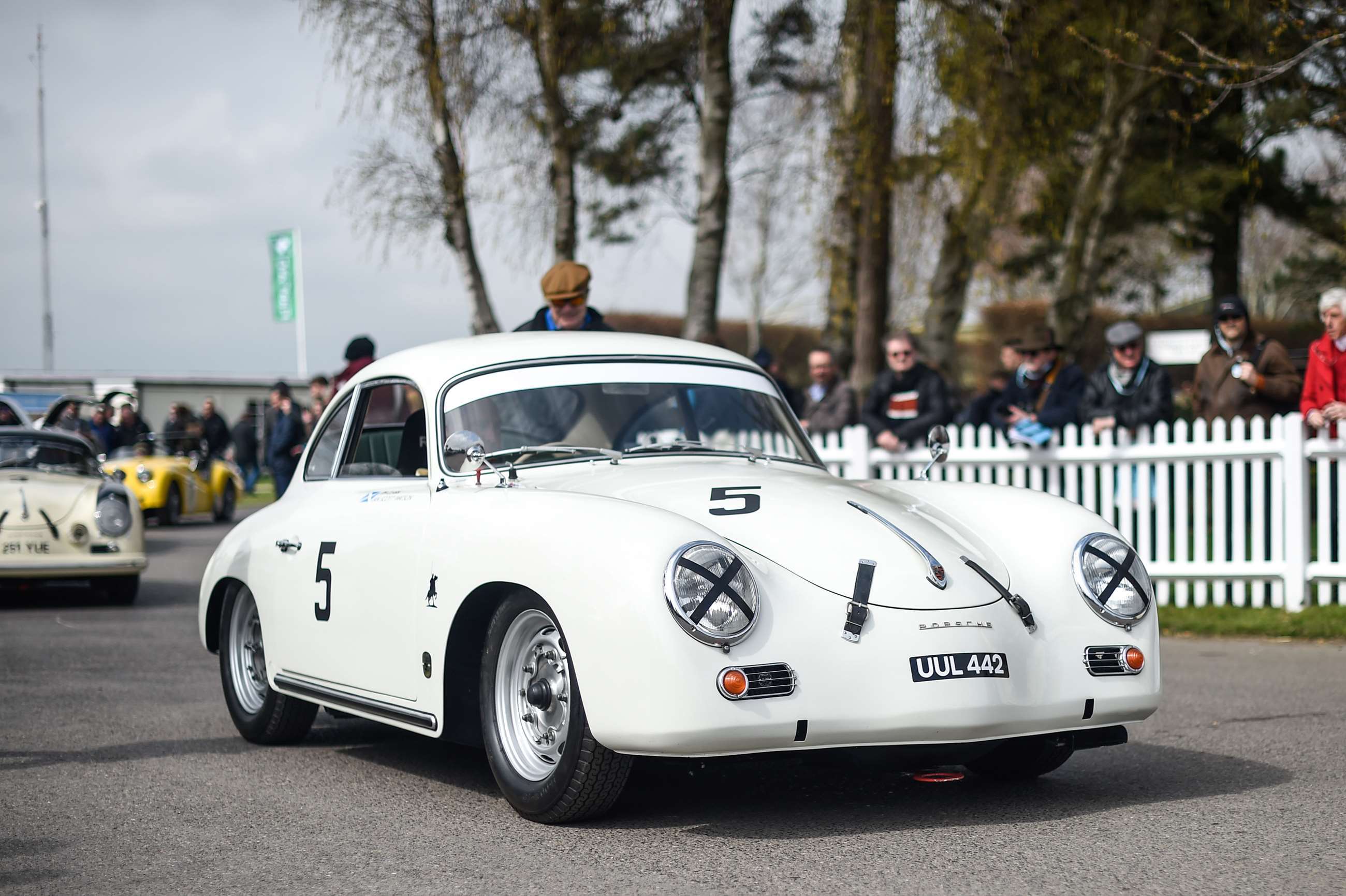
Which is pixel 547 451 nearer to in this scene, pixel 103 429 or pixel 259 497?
pixel 103 429

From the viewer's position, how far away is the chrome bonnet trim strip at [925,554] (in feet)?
15.6

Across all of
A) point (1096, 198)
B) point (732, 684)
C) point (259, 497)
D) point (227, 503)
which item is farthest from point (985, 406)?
point (259, 497)

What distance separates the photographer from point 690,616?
436cm

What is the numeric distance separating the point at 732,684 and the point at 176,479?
2010 centimetres

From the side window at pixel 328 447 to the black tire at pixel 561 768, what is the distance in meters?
1.99

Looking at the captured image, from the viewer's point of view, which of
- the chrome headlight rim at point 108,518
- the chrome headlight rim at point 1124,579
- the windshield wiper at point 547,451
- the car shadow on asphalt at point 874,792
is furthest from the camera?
the chrome headlight rim at point 108,518

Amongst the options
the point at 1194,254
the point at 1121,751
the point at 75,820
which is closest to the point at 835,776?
the point at 1121,751

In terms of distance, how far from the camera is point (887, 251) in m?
17.1

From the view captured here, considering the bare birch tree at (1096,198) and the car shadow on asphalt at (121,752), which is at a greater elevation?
the bare birch tree at (1096,198)

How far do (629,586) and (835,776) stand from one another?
5.18ft

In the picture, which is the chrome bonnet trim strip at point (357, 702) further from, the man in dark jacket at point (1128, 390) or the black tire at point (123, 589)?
the black tire at point (123, 589)

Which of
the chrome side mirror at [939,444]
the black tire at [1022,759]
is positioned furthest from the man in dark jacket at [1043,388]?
the black tire at [1022,759]

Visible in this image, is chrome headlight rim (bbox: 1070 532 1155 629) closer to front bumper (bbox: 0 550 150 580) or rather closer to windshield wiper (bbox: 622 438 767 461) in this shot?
windshield wiper (bbox: 622 438 767 461)

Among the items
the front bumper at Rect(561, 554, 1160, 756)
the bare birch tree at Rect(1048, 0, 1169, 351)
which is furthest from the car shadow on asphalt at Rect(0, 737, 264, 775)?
the bare birch tree at Rect(1048, 0, 1169, 351)
